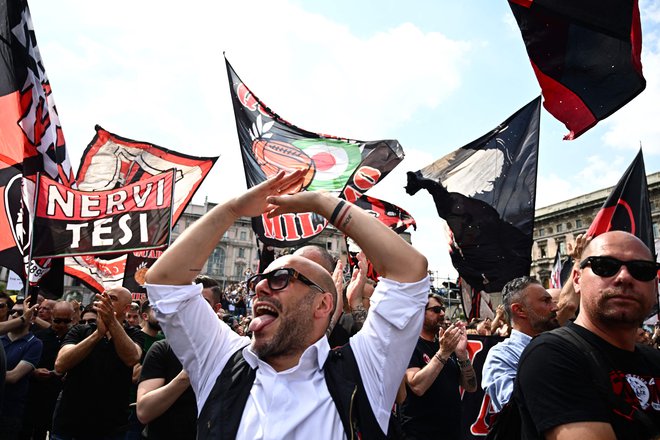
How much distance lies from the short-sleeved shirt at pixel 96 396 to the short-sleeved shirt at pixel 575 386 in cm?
403

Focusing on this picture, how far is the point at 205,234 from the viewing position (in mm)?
2287

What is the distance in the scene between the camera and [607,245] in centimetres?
221

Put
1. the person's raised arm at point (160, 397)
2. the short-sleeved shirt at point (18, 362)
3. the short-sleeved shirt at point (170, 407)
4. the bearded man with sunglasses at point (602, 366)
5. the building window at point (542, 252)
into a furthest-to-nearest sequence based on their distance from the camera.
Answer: the building window at point (542, 252) → the short-sleeved shirt at point (18, 362) → the short-sleeved shirt at point (170, 407) → the person's raised arm at point (160, 397) → the bearded man with sunglasses at point (602, 366)

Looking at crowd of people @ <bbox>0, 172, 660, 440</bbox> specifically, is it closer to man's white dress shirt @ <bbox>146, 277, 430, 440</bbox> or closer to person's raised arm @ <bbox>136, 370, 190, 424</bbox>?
man's white dress shirt @ <bbox>146, 277, 430, 440</bbox>

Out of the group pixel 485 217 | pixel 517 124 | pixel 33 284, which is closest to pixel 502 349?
pixel 485 217

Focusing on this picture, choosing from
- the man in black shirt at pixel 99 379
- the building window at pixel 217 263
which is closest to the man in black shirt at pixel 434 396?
the man in black shirt at pixel 99 379

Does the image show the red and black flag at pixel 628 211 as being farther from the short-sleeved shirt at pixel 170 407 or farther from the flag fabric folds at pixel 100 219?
the flag fabric folds at pixel 100 219

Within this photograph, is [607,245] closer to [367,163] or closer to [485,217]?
[485,217]

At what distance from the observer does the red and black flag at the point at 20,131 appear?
5.37 metres

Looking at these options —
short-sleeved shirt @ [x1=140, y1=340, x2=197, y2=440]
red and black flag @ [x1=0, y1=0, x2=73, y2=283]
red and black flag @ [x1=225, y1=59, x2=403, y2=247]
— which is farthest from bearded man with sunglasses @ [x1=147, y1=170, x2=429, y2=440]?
red and black flag @ [x1=225, y1=59, x2=403, y2=247]

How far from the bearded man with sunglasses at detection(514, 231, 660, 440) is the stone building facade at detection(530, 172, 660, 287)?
5520 centimetres

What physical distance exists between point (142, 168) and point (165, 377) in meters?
9.31

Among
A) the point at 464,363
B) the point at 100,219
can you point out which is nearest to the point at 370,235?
the point at 464,363

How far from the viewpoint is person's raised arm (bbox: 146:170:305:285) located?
Answer: 2.22 m
